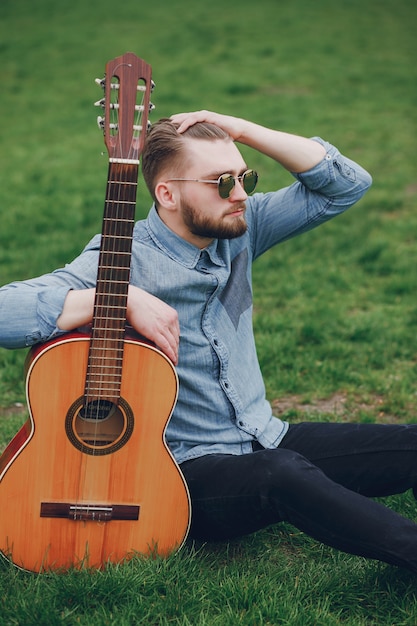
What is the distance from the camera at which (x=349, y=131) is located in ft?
37.1

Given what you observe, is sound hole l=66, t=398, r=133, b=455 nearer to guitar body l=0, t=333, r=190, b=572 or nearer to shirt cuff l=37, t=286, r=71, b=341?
guitar body l=0, t=333, r=190, b=572

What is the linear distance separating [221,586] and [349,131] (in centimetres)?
890

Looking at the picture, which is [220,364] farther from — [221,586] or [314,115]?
[314,115]

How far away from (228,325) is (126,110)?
1023 millimetres

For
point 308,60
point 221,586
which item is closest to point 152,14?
point 308,60

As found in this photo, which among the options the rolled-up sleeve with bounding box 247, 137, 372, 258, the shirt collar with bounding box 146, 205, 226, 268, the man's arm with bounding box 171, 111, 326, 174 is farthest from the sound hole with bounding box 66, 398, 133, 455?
the man's arm with bounding box 171, 111, 326, 174

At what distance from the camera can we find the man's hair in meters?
3.59

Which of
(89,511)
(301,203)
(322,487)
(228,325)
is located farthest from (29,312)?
(301,203)

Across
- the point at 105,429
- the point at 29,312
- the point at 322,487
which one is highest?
the point at 29,312

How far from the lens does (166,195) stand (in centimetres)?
365

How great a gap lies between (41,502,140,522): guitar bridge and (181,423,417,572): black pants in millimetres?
296

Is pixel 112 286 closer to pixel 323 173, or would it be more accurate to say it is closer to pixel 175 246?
pixel 175 246

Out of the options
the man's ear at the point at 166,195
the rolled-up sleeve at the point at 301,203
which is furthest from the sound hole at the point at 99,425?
the rolled-up sleeve at the point at 301,203

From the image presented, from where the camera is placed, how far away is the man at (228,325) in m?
3.25
